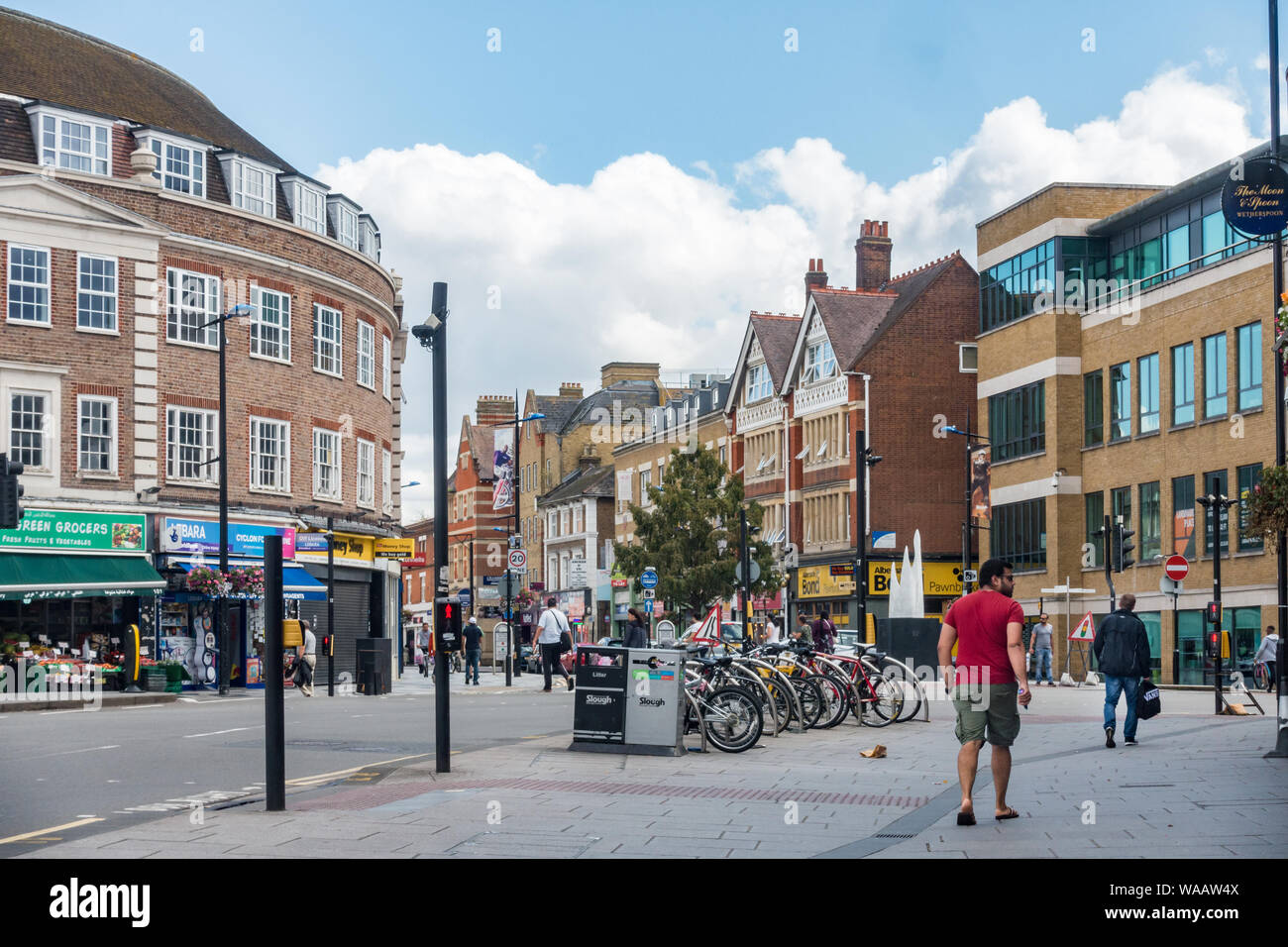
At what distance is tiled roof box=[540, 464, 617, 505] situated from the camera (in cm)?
8800

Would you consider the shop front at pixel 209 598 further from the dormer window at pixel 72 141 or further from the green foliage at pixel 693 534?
the green foliage at pixel 693 534

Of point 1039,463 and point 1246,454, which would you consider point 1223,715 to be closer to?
Answer: point 1246,454

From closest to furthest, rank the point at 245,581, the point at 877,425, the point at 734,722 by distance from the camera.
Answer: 1. the point at 734,722
2. the point at 245,581
3. the point at 877,425

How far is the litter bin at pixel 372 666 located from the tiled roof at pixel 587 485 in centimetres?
5323

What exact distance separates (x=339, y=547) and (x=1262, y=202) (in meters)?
29.7

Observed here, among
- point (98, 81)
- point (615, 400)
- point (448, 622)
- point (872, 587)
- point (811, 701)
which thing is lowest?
point (811, 701)

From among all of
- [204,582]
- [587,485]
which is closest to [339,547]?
[204,582]

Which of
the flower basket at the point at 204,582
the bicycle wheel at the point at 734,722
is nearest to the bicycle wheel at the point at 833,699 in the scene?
the bicycle wheel at the point at 734,722

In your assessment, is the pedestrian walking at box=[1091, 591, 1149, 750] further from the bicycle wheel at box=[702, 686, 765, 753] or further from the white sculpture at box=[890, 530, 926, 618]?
the white sculpture at box=[890, 530, 926, 618]

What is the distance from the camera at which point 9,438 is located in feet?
114

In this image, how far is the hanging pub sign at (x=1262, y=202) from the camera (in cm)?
1630

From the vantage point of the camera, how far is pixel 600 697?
52.8 feet

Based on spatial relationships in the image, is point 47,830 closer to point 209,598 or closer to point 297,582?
point 209,598

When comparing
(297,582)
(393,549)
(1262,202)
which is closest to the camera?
(1262,202)
